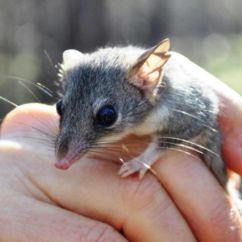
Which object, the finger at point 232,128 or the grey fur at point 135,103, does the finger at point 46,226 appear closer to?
the grey fur at point 135,103

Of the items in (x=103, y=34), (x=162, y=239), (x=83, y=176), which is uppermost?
(x=83, y=176)

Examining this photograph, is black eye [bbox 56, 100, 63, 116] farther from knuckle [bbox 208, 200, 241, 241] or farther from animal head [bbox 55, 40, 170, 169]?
knuckle [bbox 208, 200, 241, 241]

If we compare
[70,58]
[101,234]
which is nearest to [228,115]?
[70,58]

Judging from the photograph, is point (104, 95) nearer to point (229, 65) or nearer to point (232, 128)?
point (232, 128)

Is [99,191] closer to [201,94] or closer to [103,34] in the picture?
[201,94]

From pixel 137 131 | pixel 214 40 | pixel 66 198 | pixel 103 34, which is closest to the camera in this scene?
pixel 66 198

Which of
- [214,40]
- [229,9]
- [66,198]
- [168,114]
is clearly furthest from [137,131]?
[229,9]

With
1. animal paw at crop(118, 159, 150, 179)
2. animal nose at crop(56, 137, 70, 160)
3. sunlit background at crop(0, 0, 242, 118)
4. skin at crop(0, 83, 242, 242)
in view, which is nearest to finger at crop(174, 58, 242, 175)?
skin at crop(0, 83, 242, 242)

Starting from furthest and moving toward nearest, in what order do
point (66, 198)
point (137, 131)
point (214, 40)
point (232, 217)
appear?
point (214, 40)
point (137, 131)
point (232, 217)
point (66, 198)
